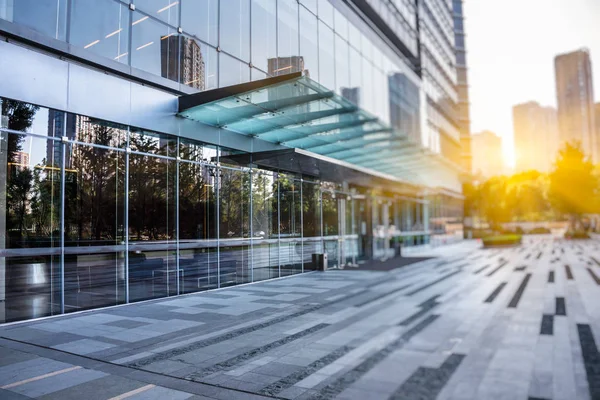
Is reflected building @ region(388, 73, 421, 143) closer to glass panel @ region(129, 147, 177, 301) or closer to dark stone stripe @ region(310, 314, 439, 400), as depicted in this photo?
glass panel @ region(129, 147, 177, 301)

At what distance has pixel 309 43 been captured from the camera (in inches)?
810

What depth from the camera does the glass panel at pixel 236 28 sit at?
15.8 m

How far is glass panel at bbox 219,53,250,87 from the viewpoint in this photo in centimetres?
1555

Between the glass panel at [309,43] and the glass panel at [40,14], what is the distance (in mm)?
10577

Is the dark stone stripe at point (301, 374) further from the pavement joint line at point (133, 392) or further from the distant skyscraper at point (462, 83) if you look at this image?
the distant skyscraper at point (462, 83)

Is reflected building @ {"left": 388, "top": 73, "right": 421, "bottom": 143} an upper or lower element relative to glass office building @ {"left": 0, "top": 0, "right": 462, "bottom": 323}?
upper

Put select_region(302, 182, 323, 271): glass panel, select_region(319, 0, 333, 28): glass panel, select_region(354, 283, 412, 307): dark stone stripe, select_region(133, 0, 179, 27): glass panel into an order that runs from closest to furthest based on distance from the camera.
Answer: select_region(354, 283, 412, 307): dark stone stripe → select_region(133, 0, 179, 27): glass panel → select_region(302, 182, 323, 271): glass panel → select_region(319, 0, 333, 28): glass panel

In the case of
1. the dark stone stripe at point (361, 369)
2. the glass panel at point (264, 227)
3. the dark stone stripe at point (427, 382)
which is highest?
the glass panel at point (264, 227)

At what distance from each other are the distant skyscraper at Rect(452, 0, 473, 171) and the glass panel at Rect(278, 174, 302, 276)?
1979 inches

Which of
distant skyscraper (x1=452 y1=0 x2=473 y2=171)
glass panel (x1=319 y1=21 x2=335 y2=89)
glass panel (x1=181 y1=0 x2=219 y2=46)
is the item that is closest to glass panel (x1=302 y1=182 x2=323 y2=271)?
glass panel (x1=319 y1=21 x2=335 y2=89)

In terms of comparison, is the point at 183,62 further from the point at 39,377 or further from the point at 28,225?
the point at 39,377

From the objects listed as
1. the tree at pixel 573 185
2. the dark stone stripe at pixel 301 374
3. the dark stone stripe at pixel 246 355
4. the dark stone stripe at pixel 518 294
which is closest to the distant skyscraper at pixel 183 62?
the dark stone stripe at pixel 246 355

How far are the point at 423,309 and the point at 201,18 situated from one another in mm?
11234

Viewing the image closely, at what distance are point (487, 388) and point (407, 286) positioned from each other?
33.8ft
